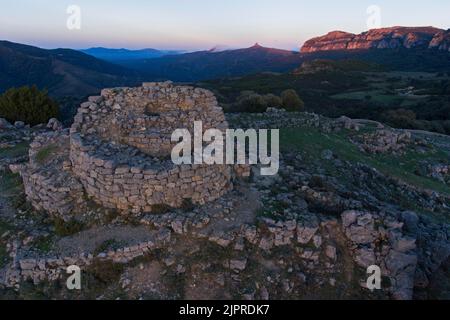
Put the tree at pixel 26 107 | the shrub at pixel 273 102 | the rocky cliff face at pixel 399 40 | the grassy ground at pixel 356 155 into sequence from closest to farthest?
the grassy ground at pixel 356 155 < the tree at pixel 26 107 < the shrub at pixel 273 102 < the rocky cliff face at pixel 399 40

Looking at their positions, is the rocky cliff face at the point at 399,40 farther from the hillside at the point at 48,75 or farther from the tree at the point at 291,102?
the tree at the point at 291,102

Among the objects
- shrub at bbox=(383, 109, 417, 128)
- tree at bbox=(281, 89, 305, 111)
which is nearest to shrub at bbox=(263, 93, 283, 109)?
tree at bbox=(281, 89, 305, 111)

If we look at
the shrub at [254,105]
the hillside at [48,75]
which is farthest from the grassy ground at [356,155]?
the hillside at [48,75]

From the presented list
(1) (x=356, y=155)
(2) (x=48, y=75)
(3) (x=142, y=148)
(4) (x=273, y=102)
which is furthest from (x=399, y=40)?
(3) (x=142, y=148)

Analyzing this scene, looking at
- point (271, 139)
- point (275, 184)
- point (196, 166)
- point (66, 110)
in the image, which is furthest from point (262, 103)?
point (66, 110)

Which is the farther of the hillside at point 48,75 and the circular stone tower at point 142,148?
the hillside at point 48,75

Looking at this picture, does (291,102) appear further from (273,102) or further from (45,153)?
(45,153)

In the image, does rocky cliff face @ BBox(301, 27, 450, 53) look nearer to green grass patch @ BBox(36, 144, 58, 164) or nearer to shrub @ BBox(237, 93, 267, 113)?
shrub @ BBox(237, 93, 267, 113)

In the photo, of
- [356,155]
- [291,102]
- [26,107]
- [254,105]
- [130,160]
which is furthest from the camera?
[291,102]
